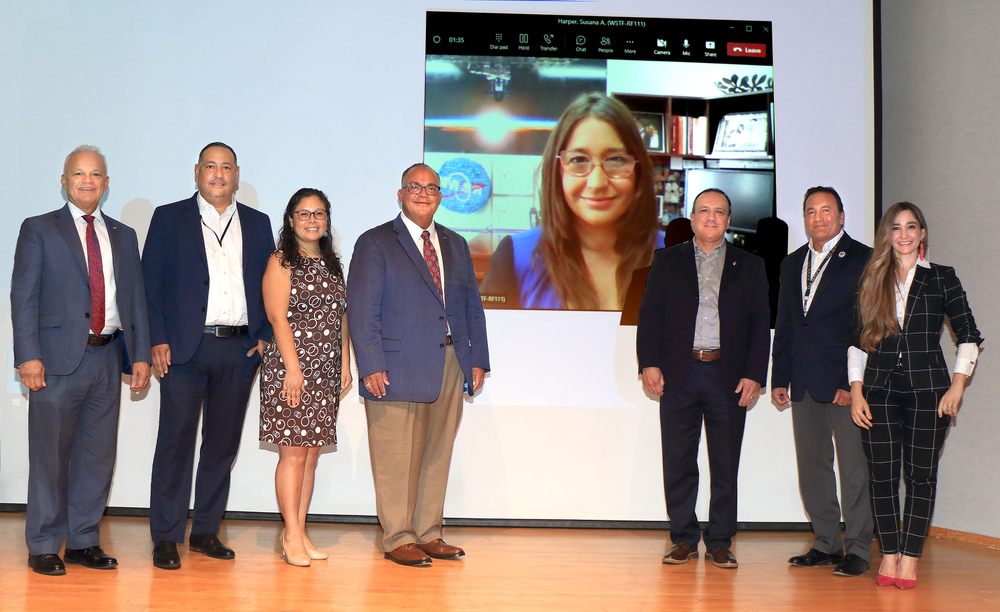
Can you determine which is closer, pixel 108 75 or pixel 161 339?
pixel 161 339

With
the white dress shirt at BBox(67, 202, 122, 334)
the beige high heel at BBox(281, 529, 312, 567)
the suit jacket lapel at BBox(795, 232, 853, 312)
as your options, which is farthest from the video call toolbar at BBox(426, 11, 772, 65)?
the beige high heel at BBox(281, 529, 312, 567)

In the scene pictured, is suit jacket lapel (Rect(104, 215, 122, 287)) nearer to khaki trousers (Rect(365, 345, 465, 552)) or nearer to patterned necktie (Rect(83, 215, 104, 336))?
patterned necktie (Rect(83, 215, 104, 336))

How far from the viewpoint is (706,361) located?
3553 millimetres

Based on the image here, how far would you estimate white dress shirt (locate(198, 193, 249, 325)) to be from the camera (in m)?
3.44

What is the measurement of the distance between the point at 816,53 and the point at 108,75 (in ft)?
14.0

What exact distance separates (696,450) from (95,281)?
2.92m

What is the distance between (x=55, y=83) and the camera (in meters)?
4.29

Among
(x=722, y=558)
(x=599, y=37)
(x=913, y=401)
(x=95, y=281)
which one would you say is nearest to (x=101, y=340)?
(x=95, y=281)

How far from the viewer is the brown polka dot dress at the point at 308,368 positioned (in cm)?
327

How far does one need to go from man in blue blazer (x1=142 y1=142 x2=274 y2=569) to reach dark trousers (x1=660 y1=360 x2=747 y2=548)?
207 cm

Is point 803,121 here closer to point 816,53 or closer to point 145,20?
point 816,53

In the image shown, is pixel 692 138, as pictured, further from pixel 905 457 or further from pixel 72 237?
pixel 72 237

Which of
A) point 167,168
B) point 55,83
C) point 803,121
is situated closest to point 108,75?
point 55,83

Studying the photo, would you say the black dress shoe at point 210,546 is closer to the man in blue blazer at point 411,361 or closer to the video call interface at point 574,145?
the man in blue blazer at point 411,361
